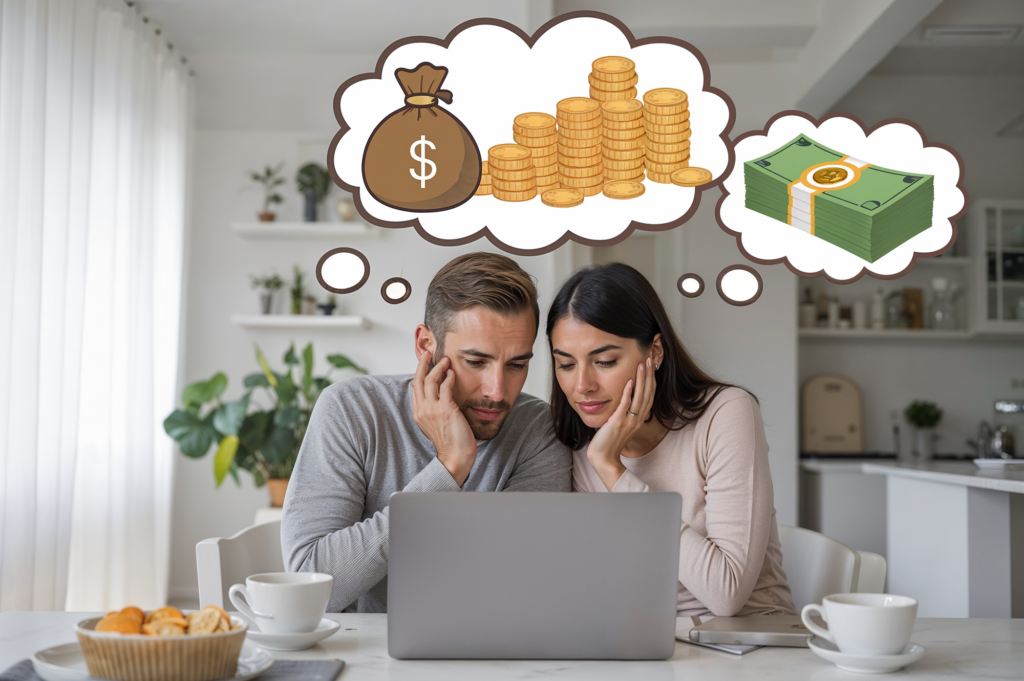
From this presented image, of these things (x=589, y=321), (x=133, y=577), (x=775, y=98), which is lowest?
(x=133, y=577)

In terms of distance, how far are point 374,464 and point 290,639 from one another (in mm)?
599

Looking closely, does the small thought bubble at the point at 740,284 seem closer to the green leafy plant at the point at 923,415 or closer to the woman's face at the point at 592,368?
the woman's face at the point at 592,368

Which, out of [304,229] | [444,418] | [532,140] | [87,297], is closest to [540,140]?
[532,140]

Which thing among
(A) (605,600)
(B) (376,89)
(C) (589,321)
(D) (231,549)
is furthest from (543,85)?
(D) (231,549)

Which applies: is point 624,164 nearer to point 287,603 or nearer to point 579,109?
point 579,109

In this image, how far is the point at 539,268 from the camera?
3.36 meters

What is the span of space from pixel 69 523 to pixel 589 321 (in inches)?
93.4

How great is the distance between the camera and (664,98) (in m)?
1.32

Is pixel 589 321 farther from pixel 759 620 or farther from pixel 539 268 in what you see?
pixel 539 268

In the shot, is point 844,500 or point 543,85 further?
point 844,500

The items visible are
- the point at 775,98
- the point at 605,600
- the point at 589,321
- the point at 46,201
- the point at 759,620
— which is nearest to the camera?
the point at 605,600

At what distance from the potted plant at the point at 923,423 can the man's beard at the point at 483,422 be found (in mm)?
3746

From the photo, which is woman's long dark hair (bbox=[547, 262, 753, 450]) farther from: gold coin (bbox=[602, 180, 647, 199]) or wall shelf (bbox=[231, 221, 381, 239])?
wall shelf (bbox=[231, 221, 381, 239])

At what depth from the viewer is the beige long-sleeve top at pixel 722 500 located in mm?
1281
